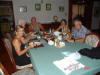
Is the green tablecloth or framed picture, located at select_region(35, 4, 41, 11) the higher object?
framed picture, located at select_region(35, 4, 41, 11)

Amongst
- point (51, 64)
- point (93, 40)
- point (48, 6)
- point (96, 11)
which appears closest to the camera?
point (51, 64)

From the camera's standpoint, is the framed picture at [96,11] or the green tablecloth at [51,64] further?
the framed picture at [96,11]

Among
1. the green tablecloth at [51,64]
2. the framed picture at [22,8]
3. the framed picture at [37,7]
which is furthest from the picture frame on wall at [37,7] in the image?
the green tablecloth at [51,64]

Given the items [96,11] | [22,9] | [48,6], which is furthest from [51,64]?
[96,11]

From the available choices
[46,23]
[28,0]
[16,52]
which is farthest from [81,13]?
[16,52]

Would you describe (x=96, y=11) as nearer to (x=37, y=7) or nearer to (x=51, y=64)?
(x=37, y=7)

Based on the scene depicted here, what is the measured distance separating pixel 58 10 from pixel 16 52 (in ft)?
12.6

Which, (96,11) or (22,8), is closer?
(22,8)

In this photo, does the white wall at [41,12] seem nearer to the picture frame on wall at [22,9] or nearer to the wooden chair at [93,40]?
the picture frame on wall at [22,9]

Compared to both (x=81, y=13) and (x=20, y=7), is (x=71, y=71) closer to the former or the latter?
(x=20, y=7)

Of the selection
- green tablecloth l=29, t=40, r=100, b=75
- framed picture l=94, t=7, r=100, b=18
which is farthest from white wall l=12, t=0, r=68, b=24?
green tablecloth l=29, t=40, r=100, b=75

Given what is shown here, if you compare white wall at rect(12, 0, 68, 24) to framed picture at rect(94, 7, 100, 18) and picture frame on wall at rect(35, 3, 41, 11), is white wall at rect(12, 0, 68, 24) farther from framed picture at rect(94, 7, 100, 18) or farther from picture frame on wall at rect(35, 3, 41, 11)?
framed picture at rect(94, 7, 100, 18)

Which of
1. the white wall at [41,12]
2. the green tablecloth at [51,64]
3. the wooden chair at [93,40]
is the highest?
the white wall at [41,12]

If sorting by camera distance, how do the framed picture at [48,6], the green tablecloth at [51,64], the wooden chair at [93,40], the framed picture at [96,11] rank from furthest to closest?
the framed picture at [96,11] → the framed picture at [48,6] → the wooden chair at [93,40] → the green tablecloth at [51,64]
